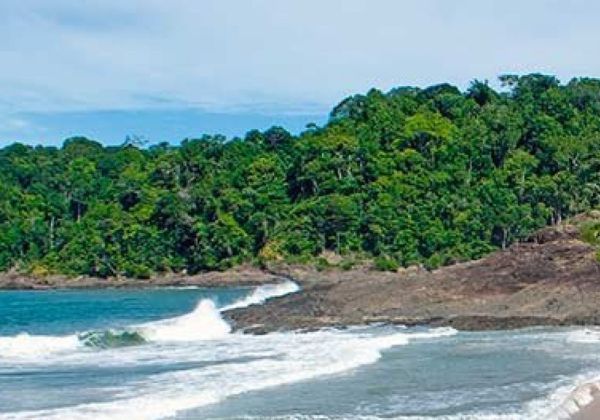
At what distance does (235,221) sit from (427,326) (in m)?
52.6

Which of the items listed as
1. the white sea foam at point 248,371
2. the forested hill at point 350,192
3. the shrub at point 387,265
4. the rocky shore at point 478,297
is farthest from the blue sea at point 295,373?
the forested hill at point 350,192

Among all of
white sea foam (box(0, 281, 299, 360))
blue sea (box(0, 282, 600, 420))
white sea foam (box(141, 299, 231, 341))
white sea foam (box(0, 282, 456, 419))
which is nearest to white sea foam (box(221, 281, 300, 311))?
white sea foam (box(0, 281, 299, 360))

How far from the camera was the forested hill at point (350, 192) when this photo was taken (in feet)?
279

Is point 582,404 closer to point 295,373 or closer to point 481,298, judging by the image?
point 295,373

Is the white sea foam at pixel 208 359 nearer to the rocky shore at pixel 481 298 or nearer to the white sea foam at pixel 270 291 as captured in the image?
the rocky shore at pixel 481 298

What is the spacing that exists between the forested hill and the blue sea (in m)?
41.0

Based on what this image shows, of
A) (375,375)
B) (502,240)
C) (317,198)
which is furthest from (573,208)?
(375,375)

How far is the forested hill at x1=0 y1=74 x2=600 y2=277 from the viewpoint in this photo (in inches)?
3346

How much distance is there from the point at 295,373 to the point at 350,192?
64702mm

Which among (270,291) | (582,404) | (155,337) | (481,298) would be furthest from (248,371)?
(270,291)

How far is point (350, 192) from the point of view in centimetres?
9162

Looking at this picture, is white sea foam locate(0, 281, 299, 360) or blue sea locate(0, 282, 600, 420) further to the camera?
white sea foam locate(0, 281, 299, 360)

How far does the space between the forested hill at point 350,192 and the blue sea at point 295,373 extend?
4101 centimetres

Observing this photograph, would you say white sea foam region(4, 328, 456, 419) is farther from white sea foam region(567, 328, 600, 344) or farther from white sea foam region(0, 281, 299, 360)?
white sea foam region(567, 328, 600, 344)
